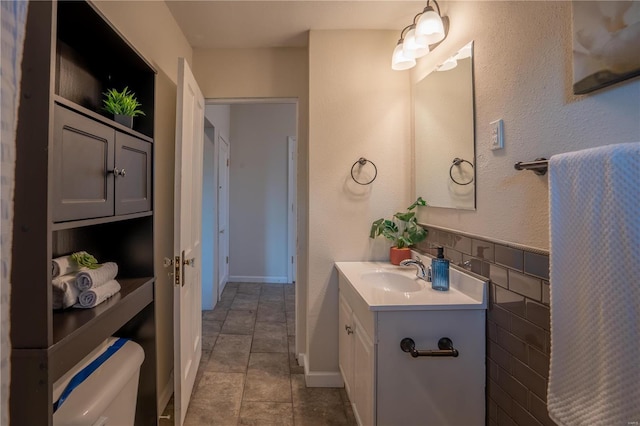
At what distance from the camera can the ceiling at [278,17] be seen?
185 cm

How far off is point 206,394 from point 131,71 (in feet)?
6.16

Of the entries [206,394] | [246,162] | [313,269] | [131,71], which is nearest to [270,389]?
[206,394]

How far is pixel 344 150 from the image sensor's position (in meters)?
2.09

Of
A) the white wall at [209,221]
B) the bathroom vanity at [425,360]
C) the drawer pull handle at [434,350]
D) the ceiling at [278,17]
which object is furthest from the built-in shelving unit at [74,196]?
the white wall at [209,221]

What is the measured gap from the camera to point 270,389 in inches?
80.2

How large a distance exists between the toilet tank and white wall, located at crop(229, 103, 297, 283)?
128 inches

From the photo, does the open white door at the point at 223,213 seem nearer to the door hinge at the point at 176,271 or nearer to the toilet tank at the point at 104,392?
the door hinge at the point at 176,271

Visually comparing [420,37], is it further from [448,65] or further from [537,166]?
[537,166]

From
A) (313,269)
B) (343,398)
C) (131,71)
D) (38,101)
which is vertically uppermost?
(131,71)

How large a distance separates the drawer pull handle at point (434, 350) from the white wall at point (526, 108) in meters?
0.47

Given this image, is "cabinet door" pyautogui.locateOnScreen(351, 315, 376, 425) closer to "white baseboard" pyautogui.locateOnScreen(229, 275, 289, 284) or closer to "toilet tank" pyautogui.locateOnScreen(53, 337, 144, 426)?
"toilet tank" pyautogui.locateOnScreen(53, 337, 144, 426)

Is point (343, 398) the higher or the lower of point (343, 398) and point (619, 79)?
the lower

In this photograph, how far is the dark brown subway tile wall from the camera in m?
1.00

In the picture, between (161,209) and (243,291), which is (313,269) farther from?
(243,291)
